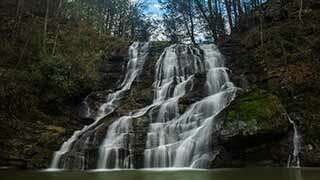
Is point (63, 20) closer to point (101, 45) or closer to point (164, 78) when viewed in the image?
point (101, 45)

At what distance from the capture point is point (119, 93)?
19984 millimetres

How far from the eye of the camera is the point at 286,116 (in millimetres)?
14055

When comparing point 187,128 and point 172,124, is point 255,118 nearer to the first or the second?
point 187,128

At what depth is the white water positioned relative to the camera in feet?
50.1

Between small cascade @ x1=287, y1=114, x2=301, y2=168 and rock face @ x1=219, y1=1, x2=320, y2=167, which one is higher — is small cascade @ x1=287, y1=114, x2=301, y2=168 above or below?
below

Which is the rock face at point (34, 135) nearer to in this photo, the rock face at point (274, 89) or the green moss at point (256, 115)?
the rock face at point (274, 89)

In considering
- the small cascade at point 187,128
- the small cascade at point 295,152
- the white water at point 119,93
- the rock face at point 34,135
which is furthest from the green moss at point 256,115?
the rock face at point 34,135

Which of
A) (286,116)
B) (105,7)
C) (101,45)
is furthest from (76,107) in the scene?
(105,7)

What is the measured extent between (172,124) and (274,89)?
474 cm

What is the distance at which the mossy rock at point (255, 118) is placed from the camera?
13375mm

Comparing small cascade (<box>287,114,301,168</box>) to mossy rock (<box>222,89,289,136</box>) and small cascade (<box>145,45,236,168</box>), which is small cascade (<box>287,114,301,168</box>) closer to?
mossy rock (<box>222,89,289,136</box>)

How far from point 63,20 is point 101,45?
17.5ft

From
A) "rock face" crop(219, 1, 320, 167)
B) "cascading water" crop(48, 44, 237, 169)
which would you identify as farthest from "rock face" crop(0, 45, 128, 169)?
"rock face" crop(219, 1, 320, 167)

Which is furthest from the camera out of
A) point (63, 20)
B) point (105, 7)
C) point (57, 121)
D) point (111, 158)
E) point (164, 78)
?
point (105, 7)
